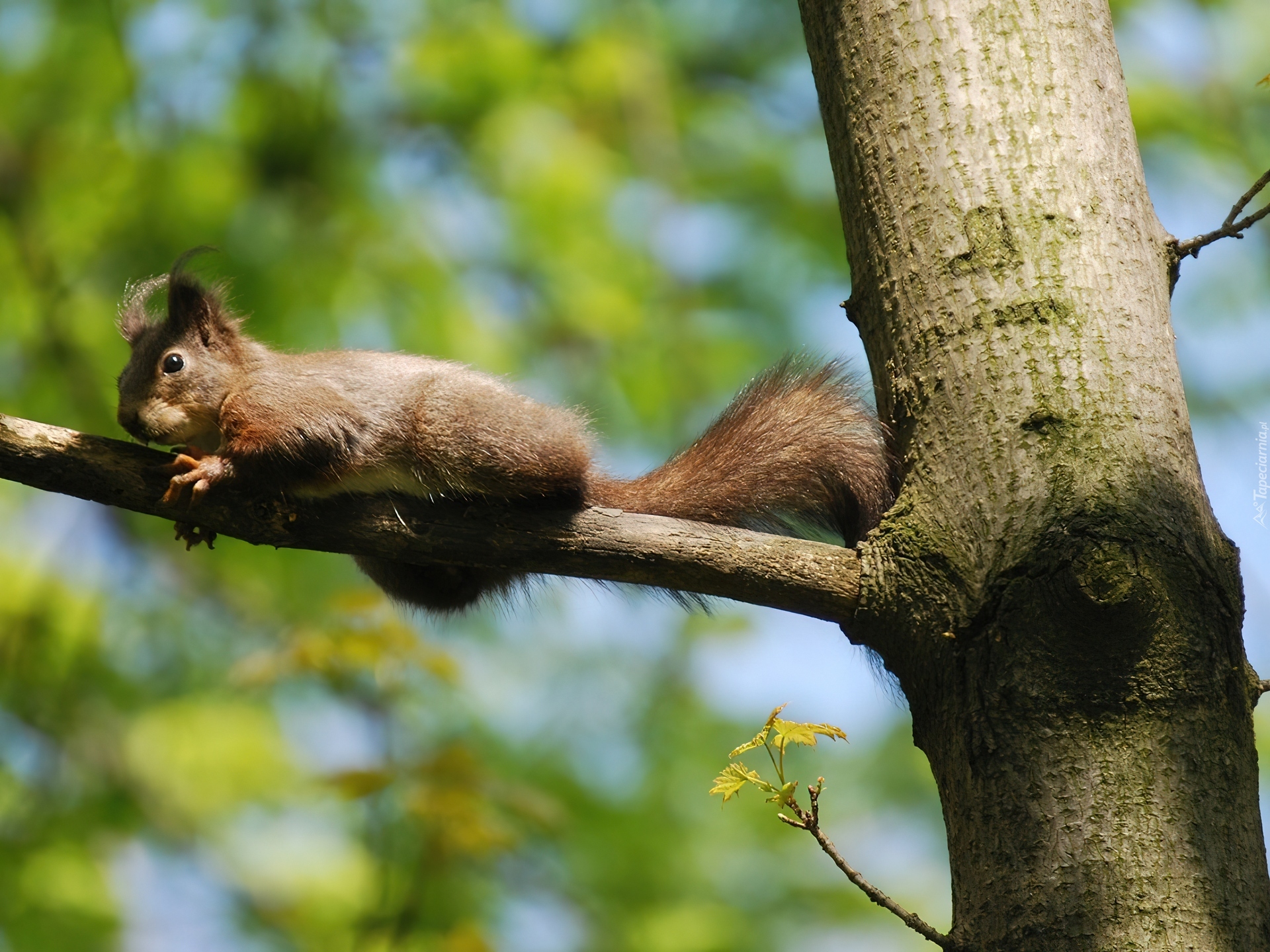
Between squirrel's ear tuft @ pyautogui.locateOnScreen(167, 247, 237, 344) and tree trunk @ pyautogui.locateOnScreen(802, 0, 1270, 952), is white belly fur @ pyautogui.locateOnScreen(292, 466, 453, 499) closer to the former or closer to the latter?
squirrel's ear tuft @ pyautogui.locateOnScreen(167, 247, 237, 344)

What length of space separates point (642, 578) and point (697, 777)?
326 cm

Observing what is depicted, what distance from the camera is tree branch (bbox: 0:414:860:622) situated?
6.31ft

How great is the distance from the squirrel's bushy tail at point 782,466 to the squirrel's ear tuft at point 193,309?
1.17 meters

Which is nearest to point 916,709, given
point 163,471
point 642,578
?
point 642,578

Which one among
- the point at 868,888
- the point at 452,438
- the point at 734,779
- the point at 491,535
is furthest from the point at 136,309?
the point at 868,888

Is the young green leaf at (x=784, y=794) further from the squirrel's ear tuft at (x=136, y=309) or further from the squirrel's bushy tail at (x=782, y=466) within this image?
the squirrel's ear tuft at (x=136, y=309)

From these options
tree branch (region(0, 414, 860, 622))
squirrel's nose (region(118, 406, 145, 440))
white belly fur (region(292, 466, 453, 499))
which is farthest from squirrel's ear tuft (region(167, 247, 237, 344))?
tree branch (region(0, 414, 860, 622))

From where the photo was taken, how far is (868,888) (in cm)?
170

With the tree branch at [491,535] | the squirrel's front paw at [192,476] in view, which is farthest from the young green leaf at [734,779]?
the squirrel's front paw at [192,476]

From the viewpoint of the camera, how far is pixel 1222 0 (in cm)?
484

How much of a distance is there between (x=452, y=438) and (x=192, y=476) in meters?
0.61

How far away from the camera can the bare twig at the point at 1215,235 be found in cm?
189

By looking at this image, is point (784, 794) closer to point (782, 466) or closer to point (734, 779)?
point (734, 779)

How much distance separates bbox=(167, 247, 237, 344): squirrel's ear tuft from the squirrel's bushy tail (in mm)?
1171
